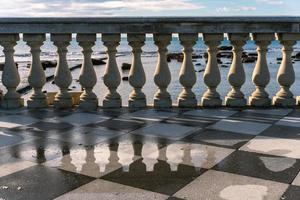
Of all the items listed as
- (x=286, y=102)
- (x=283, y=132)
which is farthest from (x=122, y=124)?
(x=286, y=102)

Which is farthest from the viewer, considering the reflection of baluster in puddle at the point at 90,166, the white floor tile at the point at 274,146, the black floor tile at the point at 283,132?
the black floor tile at the point at 283,132

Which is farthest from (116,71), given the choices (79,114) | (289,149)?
(289,149)

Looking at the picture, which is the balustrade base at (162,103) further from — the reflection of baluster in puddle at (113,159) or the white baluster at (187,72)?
the reflection of baluster in puddle at (113,159)

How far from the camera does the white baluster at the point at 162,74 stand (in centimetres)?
577

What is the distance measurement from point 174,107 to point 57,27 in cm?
199

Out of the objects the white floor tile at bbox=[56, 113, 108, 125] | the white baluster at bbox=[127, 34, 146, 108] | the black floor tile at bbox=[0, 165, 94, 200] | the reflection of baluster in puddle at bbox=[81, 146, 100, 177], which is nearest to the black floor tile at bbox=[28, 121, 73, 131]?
the white floor tile at bbox=[56, 113, 108, 125]

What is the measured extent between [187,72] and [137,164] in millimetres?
2626

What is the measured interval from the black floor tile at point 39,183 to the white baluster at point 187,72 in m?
2.90

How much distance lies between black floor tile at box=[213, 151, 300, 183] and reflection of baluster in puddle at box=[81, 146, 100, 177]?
980 mm

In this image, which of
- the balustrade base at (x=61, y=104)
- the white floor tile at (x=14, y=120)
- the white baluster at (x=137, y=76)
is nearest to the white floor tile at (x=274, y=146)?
the white baluster at (x=137, y=76)

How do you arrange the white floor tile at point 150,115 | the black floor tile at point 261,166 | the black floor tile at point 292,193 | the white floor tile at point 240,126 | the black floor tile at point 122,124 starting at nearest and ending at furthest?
the black floor tile at point 292,193 < the black floor tile at point 261,166 < the white floor tile at point 240,126 < the black floor tile at point 122,124 < the white floor tile at point 150,115

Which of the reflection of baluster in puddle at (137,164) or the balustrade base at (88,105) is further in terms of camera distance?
the balustrade base at (88,105)

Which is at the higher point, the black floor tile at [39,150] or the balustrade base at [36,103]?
the balustrade base at [36,103]

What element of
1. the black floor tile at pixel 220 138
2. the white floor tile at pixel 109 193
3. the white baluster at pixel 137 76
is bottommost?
the white floor tile at pixel 109 193
